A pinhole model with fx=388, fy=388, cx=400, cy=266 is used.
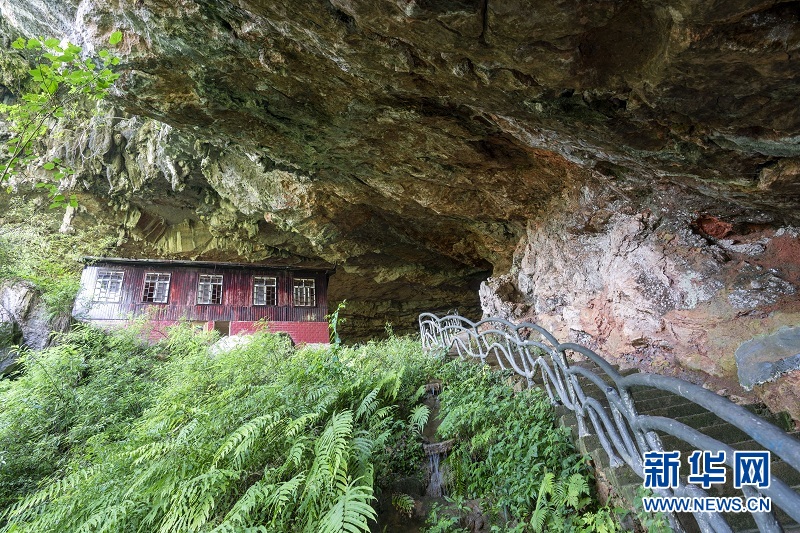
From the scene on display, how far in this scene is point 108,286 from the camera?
16.8 m

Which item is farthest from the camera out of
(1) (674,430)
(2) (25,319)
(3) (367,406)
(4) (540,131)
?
(2) (25,319)

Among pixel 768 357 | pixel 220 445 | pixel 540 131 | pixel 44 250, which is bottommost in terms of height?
pixel 220 445

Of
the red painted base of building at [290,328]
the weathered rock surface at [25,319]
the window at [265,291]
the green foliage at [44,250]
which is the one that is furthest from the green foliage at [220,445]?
the window at [265,291]

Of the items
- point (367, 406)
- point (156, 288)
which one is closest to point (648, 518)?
point (367, 406)

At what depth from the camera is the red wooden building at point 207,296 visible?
1656cm

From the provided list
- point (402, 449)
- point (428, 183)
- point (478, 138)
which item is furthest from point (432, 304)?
point (402, 449)

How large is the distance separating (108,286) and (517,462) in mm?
18769

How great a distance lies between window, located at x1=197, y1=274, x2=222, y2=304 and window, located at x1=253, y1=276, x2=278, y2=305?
159 cm

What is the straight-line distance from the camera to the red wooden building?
1656 centimetres

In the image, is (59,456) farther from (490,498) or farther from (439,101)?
(439,101)

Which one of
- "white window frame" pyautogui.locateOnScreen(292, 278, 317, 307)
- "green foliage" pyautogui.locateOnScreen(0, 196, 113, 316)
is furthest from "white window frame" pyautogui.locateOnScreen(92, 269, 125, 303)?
"white window frame" pyautogui.locateOnScreen(292, 278, 317, 307)

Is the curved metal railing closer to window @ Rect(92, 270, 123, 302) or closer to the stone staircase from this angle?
the stone staircase

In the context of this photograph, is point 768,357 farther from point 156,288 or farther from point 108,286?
point 108,286

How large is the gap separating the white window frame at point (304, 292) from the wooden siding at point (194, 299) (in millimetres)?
160
